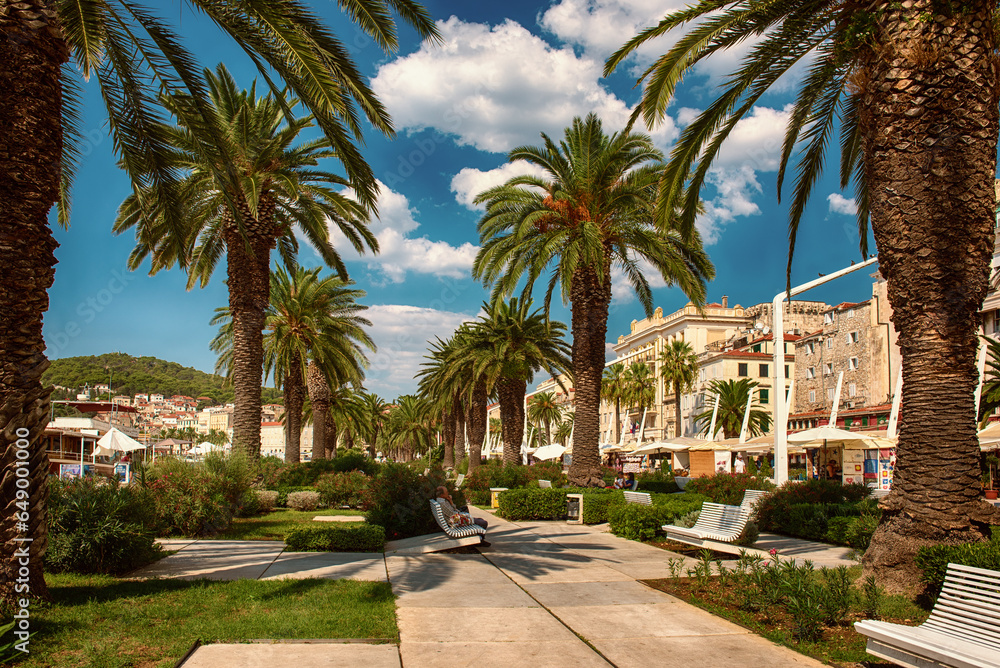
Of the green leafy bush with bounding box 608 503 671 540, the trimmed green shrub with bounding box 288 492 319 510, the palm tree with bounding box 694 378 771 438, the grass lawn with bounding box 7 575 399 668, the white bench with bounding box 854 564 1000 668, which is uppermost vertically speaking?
the palm tree with bounding box 694 378 771 438

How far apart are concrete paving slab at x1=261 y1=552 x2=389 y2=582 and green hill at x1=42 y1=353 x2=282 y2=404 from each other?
25.9m

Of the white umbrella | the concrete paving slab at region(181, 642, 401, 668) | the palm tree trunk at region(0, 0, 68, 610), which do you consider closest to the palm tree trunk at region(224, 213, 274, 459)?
the palm tree trunk at region(0, 0, 68, 610)

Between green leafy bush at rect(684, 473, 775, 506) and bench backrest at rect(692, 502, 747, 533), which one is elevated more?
bench backrest at rect(692, 502, 747, 533)

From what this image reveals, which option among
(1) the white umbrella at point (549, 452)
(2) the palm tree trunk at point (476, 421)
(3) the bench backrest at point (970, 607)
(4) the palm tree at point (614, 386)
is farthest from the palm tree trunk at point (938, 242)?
(4) the palm tree at point (614, 386)

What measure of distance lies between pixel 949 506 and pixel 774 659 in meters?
3.49

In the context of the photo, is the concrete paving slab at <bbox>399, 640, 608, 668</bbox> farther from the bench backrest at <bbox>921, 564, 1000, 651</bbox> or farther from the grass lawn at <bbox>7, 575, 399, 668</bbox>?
the bench backrest at <bbox>921, 564, 1000, 651</bbox>

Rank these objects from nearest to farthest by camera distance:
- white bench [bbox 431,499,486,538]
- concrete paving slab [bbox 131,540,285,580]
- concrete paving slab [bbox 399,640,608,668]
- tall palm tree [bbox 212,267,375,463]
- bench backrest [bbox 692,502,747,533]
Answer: concrete paving slab [bbox 399,640,608,668], concrete paving slab [bbox 131,540,285,580], bench backrest [bbox 692,502,747,533], white bench [bbox 431,499,486,538], tall palm tree [bbox 212,267,375,463]

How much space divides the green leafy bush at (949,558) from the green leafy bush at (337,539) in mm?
7775

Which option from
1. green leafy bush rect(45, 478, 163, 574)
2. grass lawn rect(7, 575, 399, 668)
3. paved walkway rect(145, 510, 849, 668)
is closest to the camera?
grass lawn rect(7, 575, 399, 668)

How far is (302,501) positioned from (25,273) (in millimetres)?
14190

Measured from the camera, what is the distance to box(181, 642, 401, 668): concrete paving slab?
203 inches

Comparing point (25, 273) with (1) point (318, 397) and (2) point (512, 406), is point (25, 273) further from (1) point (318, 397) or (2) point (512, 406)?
(1) point (318, 397)

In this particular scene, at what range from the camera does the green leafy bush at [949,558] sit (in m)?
6.29

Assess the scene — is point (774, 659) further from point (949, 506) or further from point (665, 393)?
point (665, 393)
